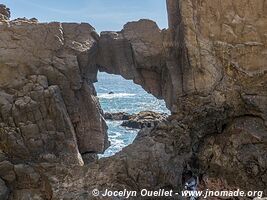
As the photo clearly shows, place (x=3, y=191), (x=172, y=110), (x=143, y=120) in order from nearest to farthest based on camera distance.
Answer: (x=3, y=191), (x=172, y=110), (x=143, y=120)

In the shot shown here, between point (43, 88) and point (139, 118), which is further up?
point (43, 88)

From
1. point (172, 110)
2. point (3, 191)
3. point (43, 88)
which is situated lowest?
point (3, 191)

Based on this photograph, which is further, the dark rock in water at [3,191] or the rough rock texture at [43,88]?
the rough rock texture at [43,88]

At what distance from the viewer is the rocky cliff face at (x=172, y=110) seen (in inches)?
610

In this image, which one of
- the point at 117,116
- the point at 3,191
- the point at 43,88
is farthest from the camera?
the point at 117,116

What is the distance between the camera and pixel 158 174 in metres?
15.3

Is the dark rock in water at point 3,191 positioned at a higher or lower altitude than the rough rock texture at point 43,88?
lower

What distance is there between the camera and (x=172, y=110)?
1734 centimetres

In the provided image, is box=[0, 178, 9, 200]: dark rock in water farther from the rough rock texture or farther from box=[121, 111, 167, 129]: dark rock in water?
box=[121, 111, 167, 129]: dark rock in water

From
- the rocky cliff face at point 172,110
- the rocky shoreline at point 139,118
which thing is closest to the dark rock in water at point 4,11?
the rocky cliff face at point 172,110

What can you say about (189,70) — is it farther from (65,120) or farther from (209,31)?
(65,120)

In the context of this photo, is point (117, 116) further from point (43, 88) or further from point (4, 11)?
point (43, 88)

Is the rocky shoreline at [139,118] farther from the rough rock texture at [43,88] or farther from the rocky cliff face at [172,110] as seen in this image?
the rocky cliff face at [172,110]

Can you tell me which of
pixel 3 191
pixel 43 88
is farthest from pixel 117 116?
pixel 3 191
